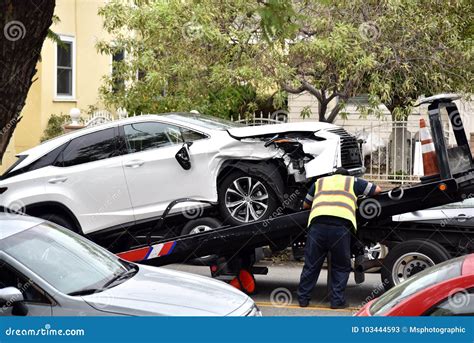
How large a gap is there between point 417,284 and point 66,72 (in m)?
19.5

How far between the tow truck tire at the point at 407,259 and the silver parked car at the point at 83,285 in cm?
349

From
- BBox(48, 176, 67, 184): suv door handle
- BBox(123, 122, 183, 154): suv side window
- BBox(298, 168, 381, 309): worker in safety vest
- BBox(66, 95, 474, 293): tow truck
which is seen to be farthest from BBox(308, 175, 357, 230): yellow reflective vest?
BBox(48, 176, 67, 184): suv door handle

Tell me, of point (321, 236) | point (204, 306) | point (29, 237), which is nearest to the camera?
point (204, 306)

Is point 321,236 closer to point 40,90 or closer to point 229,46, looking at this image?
point 229,46

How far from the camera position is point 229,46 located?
53.1 feet

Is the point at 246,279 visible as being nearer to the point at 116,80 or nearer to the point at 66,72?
the point at 116,80

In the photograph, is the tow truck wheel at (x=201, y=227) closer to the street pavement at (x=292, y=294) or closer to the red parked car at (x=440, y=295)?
the street pavement at (x=292, y=294)

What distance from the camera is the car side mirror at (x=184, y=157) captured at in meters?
11.1

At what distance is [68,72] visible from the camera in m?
24.0

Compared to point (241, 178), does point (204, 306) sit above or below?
below

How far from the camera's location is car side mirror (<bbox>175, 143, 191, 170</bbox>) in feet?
36.3

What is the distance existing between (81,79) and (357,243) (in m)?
15.3

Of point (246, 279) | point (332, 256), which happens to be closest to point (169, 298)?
point (332, 256)

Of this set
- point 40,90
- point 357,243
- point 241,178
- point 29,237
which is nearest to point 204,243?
point 241,178
